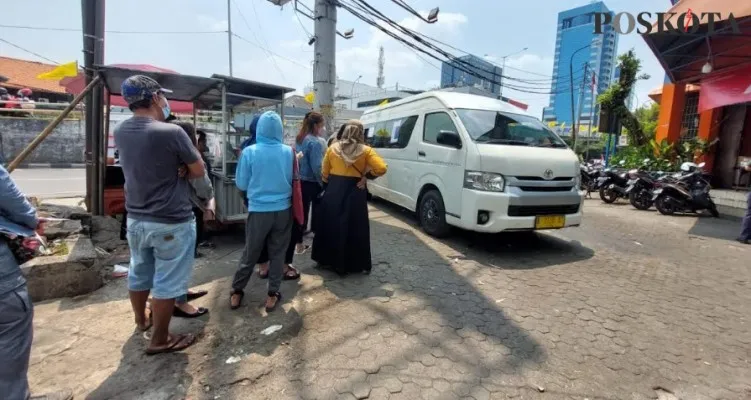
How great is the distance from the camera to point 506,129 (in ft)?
16.7

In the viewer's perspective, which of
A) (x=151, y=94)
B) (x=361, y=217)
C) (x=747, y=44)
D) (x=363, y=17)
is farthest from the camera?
(x=363, y=17)

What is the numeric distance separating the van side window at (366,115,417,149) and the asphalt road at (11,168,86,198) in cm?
667

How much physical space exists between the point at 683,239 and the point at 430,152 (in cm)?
456

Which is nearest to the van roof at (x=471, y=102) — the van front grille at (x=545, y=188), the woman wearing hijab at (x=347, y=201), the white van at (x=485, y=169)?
the white van at (x=485, y=169)

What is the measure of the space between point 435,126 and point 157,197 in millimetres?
4058

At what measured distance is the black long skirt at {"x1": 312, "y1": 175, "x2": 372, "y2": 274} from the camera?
3770mm

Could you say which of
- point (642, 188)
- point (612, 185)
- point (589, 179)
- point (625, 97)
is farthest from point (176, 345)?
point (625, 97)

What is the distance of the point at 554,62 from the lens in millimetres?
23141

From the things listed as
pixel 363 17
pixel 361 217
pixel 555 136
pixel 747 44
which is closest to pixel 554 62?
pixel 747 44

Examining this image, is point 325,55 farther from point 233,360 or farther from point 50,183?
point 50,183

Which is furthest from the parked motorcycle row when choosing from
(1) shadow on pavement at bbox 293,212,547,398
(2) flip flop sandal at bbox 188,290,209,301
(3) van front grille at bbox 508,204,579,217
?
(2) flip flop sandal at bbox 188,290,209,301

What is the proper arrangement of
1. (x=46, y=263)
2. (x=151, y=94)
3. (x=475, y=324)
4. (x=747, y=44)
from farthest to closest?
1. (x=747, y=44)
2. (x=46, y=263)
3. (x=475, y=324)
4. (x=151, y=94)

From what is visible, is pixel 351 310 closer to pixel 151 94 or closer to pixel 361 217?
pixel 361 217

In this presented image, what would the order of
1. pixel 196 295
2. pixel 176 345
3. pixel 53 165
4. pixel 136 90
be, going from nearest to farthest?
pixel 136 90, pixel 176 345, pixel 196 295, pixel 53 165
